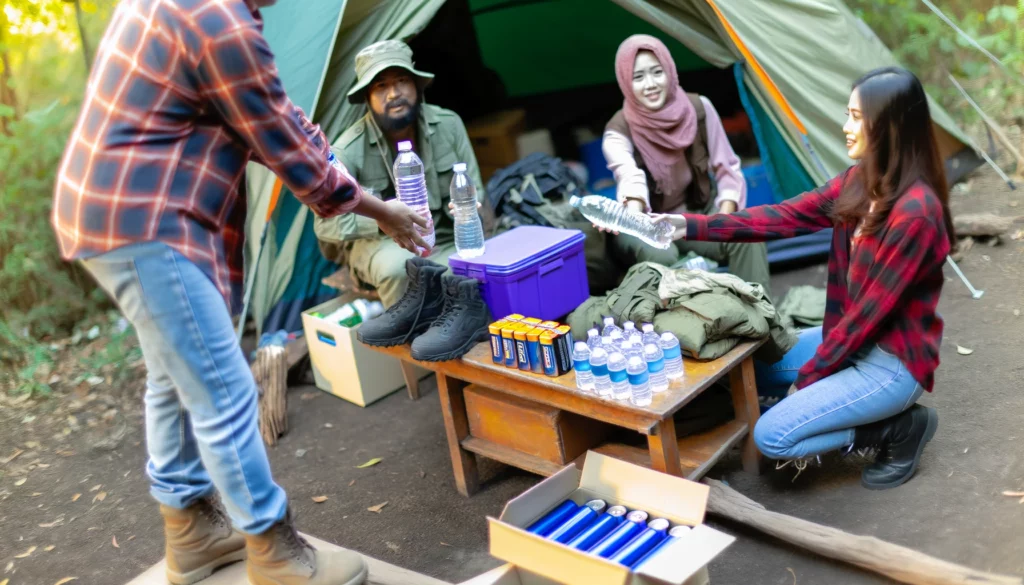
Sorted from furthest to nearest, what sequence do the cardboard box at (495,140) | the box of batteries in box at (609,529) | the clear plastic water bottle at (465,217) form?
the cardboard box at (495,140) < the clear plastic water bottle at (465,217) < the box of batteries in box at (609,529)

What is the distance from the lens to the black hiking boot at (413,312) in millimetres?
3209

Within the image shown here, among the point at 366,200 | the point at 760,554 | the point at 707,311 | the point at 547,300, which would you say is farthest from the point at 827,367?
the point at 366,200

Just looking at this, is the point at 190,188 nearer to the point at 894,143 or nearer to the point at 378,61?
the point at 894,143

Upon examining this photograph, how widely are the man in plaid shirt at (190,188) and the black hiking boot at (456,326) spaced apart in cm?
101

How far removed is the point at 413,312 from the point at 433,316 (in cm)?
8

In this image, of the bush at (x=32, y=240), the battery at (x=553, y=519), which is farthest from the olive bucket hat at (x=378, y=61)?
the bush at (x=32, y=240)

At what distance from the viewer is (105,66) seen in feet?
6.24

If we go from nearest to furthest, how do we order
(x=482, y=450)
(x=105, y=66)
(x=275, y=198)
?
(x=105, y=66) < (x=482, y=450) < (x=275, y=198)

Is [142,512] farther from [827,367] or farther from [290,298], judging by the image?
[827,367]

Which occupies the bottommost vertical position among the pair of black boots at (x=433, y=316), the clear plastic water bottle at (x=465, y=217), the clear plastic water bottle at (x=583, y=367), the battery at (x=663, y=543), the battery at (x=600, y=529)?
the battery at (x=663, y=543)

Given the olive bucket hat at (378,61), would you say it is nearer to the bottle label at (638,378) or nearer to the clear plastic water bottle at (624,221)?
the clear plastic water bottle at (624,221)

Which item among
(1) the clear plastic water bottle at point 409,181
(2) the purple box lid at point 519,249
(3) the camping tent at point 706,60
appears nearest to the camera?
(2) the purple box lid at point 519,249

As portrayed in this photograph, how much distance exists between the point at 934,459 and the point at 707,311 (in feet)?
3.14

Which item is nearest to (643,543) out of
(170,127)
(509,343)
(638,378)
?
(638,378)
